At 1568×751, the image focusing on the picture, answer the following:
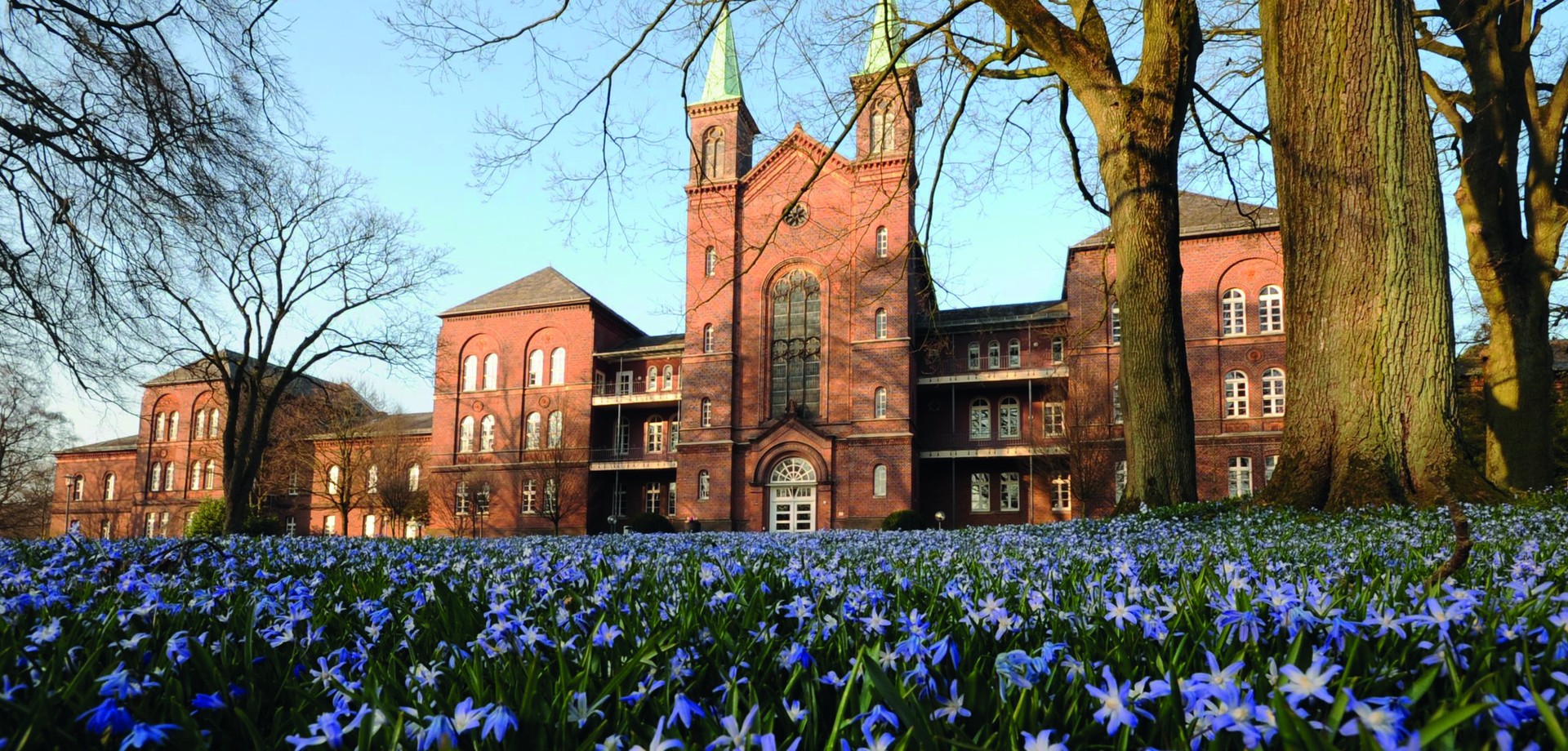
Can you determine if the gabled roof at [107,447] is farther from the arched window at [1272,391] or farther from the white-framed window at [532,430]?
the arched window at [1272,391]

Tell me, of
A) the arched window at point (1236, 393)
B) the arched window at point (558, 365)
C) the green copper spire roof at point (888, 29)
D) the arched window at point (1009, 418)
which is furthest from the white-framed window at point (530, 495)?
the green copper spire roof at point (888, 29)

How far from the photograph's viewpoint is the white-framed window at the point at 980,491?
129ft

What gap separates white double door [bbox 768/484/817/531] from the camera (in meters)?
38.3

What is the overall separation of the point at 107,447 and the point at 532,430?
108ft

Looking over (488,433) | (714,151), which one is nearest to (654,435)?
(488,433)

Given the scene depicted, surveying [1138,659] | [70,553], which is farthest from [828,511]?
[1138,659]

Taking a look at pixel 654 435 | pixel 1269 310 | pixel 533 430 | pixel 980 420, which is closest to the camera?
pixel 1269 310

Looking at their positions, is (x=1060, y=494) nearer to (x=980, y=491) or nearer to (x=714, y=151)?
(x=980, y=491)

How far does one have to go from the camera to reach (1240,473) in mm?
35531

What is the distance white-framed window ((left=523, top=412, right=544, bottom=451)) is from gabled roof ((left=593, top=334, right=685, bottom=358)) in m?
3.99

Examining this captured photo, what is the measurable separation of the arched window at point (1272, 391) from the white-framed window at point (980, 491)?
1069 cm

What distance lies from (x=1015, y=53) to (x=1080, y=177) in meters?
2.37

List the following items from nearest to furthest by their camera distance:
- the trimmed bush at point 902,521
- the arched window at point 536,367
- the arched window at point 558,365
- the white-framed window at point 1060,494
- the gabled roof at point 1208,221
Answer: the trimmed bush at point 902,521
the gabled roof at point 1208,221
the white-framed window at point 1060,494
the arched window at point 558,365
the arched window at point 536,367

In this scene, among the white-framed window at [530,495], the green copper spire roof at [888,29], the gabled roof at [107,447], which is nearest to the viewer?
the green copper spire roof at [888,29]
